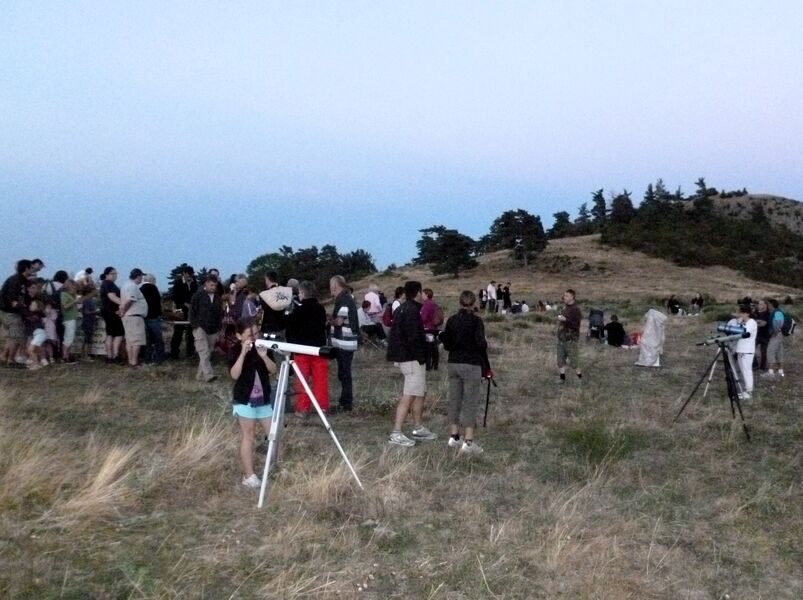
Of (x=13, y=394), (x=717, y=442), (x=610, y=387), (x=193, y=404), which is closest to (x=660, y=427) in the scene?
(x=717, y=442)

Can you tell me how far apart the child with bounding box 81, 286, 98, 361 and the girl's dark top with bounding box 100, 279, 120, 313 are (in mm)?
706

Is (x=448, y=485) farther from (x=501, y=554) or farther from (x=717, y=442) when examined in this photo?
(x=717, y=442)

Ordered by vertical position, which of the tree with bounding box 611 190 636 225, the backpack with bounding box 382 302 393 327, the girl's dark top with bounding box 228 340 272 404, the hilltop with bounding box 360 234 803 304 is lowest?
the hilltop with bounding box 360 234 803 304

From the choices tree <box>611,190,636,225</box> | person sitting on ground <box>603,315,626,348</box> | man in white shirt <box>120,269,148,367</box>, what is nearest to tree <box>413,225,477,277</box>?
tree <box>611,190,636,225</box>

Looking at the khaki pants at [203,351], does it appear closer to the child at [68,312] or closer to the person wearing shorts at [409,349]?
the child at [68,312]

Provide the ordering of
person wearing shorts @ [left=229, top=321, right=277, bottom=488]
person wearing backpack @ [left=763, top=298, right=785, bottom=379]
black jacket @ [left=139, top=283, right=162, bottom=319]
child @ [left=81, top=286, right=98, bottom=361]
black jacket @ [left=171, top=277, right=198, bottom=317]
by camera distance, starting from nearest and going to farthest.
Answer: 1. person wearing shorts @ [left=229, top=321, right=277, bottom=488]
2. black jacket @ [left=139, top=283, right=162, bottom=319]
3. child @ [left=81, top=286, right=98, bottom=361]
4. black jacket @ [left=171, top=277, right=198, bottom=317]
5. person wearing backpack @ [left=763, top=298, right=785, bottom=379]

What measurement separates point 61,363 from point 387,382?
513 cm

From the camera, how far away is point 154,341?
38.2ft

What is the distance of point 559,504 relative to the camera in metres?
5.99

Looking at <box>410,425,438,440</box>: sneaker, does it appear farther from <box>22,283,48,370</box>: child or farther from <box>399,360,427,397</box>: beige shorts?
<box>22,283,48,370</box>: child

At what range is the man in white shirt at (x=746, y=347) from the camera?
1066cm

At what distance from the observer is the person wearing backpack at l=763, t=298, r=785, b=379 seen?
13.1 metres

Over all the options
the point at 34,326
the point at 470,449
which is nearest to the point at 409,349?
the point at 470,449

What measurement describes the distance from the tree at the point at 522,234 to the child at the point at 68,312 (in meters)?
49.6
